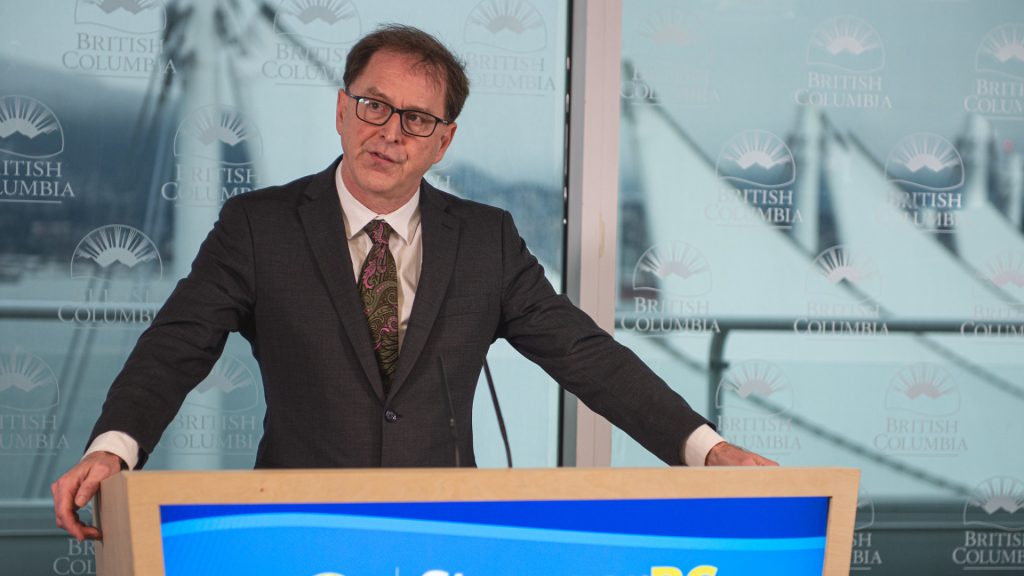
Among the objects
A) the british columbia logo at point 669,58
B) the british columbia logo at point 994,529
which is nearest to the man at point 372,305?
the british columbia logo at point 669,58

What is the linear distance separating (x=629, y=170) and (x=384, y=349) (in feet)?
4.56

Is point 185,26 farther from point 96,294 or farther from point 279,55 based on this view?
point 96,294

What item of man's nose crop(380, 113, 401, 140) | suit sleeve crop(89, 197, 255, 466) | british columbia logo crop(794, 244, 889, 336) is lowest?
suit sleeve crop(89, 197, 255, 466)

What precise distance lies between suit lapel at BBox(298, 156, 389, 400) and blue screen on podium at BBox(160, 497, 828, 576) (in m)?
0.78

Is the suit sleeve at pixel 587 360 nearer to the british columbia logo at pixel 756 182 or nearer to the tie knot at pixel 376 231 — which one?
the tie knot at pixel 376 231

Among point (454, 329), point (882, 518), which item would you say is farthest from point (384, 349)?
point (882, 518)

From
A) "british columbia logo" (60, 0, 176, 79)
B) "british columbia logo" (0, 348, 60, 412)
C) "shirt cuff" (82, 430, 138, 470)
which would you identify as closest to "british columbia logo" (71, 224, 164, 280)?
"british columbia logo" (0, 348, 60, 412)

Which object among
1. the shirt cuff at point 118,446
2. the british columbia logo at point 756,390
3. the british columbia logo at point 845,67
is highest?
the british columbia logo at point 845,67

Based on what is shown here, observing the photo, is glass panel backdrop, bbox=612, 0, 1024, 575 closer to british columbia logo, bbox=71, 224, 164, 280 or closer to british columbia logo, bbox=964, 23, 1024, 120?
british columbia logo, bbox=964, 23, 1024, 120

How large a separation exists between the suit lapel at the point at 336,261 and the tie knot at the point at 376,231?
0.06 meters

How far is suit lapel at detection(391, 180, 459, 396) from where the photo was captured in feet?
6.35

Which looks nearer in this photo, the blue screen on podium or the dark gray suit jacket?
the blue screen on podium

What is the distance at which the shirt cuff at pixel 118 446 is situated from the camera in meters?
1.47

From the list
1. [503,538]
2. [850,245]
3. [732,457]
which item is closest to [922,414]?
[850,245]
